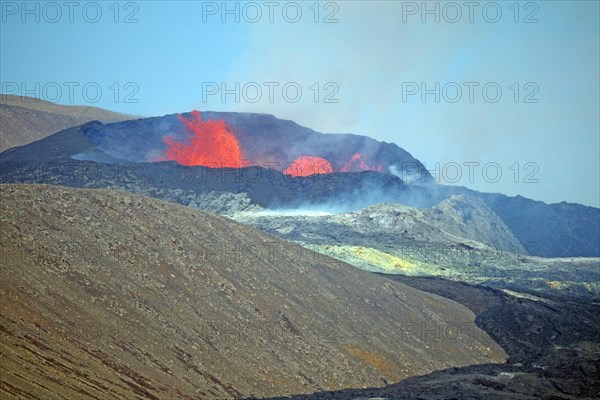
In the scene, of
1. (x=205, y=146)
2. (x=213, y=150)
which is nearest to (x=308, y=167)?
(x=213, y=150)

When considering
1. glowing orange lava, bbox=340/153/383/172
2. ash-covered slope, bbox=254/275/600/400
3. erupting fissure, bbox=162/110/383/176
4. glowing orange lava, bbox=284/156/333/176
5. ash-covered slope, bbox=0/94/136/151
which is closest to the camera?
ash-covered slope, bbox=254/275/600/400

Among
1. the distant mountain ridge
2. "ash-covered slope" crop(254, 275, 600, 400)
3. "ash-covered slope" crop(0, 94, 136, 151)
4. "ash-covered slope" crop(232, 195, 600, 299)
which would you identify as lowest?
"ash-covered slope" crop(254, 275, 600, 400)

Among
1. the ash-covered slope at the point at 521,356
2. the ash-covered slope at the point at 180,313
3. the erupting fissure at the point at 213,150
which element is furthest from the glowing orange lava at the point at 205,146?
the ash-covered slope at the point at 180,313

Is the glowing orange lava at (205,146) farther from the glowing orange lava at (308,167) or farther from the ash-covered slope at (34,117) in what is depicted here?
the ash-covered slope at (34,117)

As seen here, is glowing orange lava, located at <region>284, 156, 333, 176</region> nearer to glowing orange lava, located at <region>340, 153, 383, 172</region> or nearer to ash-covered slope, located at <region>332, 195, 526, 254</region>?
glowing orange lava, located at <region>340, 153, 383, 172</region>

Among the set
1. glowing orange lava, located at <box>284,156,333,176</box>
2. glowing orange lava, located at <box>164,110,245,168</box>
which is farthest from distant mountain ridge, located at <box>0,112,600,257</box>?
glowing orange lava, located at <box>164,110,245,168</box>

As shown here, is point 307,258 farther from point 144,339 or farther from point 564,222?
point 564,222
